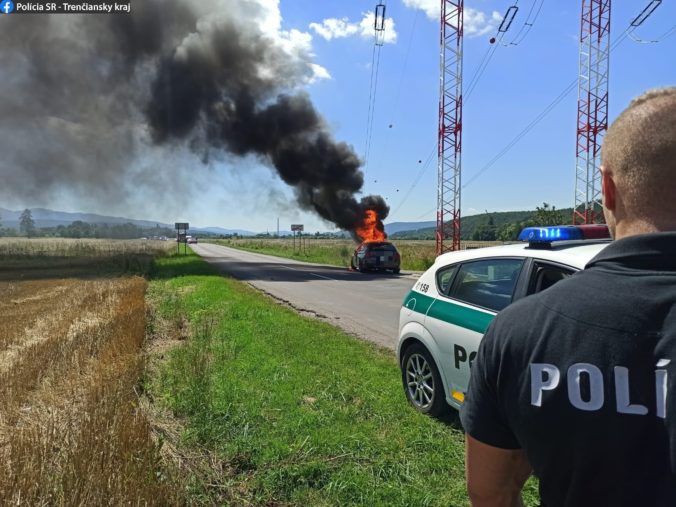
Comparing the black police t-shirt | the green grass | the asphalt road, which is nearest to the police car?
the green grass

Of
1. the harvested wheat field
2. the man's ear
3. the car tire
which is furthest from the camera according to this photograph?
the car tire

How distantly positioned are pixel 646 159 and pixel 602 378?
50 centimetres

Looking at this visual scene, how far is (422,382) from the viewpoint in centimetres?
455

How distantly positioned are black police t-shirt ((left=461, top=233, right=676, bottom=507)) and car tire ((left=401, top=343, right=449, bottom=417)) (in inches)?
128

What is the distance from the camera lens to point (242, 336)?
305 inches

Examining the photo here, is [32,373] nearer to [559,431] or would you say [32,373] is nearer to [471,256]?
[471,256]

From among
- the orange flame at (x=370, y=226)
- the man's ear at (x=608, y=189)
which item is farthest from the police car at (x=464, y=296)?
the orange flame at (x=370, y=226)

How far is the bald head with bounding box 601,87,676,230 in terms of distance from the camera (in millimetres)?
1098

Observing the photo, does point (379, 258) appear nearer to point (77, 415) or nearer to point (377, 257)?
point (377, 257)

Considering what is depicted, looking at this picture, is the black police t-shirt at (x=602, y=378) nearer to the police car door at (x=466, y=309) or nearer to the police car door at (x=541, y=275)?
the police car door at (x=541, y=275)

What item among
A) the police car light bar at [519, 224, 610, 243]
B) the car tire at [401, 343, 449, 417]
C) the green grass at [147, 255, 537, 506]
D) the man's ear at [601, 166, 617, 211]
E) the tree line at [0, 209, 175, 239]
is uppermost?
the tree line at [0, 209, 175, 239]

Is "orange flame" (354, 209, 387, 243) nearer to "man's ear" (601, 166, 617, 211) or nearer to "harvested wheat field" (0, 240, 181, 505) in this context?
"harvested wheat field" (0, 240, 181, 505)

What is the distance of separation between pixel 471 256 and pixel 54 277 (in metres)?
23.8

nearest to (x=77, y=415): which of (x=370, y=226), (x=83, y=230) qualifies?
(x=370, y=226)
